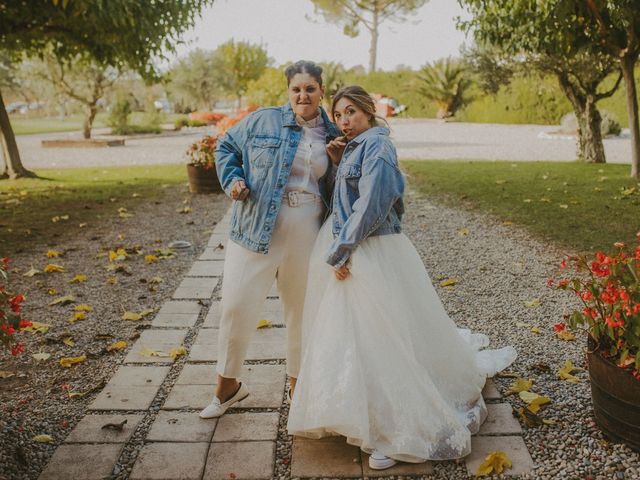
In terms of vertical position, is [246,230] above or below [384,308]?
above

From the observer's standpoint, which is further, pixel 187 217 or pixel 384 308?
pixel 187 217

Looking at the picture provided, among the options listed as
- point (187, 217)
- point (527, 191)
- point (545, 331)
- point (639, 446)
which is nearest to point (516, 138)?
point (527, 191)

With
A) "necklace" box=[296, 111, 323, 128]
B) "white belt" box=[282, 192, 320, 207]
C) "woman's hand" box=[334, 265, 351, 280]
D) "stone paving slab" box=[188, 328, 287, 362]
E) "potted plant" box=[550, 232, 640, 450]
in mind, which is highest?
"necklace" box=[296, 111, 323, 128]

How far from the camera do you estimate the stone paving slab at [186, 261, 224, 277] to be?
6.11 m

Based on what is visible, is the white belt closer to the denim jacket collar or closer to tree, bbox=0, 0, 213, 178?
→ the denim jacket collar

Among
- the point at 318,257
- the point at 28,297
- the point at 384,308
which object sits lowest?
the point at 28,297

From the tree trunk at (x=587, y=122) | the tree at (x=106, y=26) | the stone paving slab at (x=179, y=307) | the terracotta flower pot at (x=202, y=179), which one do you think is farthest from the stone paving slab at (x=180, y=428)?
the tree trunk at (x=587, y=122)

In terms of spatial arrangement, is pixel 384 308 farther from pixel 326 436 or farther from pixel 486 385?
pixel 486 385

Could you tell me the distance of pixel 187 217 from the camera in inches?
360

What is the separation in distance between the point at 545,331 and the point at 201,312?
8.66 ft

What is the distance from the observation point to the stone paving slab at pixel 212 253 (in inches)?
265

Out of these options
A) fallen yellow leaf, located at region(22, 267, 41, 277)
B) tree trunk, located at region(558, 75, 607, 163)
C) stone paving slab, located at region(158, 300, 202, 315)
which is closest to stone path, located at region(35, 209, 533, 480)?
stone paving slab, located at region(158, 300, 202, 315)

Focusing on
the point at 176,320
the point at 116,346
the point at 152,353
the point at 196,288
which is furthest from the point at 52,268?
the point at 152,353

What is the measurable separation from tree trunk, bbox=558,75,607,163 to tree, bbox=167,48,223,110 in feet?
106
